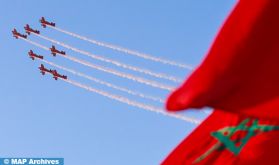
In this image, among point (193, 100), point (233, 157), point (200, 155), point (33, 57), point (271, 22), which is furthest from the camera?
point (33, 57)

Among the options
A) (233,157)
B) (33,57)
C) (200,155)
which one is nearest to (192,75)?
(233,157)

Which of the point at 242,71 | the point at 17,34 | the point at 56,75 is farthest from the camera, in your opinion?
the point at 17,34

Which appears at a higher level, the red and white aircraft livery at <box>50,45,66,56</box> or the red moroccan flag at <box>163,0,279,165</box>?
the red moroccan flag at <box>163,0,279,165</box>

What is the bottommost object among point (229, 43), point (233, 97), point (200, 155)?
point (200, 155)

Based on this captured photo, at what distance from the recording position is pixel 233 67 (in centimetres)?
895

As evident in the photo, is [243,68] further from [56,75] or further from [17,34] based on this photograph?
[17,34]

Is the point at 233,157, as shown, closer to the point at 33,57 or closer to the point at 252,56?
the point at 252,56

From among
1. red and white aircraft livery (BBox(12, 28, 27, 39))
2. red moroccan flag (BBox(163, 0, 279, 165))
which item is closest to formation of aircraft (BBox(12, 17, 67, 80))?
red and white aircraft livery (BBox(12, 28, 27, 39))

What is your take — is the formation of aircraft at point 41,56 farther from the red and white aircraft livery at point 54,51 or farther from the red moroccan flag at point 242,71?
the red moroccan flag at point 242,71

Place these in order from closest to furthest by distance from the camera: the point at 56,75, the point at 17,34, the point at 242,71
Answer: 1. the point at 242,71
2. the point at 56,75
3. the point at 17,34

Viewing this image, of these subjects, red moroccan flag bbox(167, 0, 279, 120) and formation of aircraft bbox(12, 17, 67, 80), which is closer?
red moroccan flag bbox(167, 0, 279, 120)

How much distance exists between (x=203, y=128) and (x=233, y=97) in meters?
6.22

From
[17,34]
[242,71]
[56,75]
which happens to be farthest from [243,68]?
[17,34]

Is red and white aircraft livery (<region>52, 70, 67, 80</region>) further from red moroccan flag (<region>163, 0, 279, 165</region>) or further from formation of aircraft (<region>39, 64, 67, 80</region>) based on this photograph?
red moroccan flag (<region>163, 0, 279, 165</region>)
